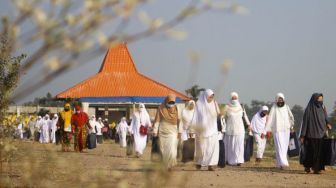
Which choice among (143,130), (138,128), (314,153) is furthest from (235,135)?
(138,128)

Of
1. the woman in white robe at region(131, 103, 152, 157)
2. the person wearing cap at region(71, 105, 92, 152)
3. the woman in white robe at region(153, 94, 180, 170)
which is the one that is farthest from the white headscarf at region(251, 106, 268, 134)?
the woman in white robe at region(153, 94, 180, 170)

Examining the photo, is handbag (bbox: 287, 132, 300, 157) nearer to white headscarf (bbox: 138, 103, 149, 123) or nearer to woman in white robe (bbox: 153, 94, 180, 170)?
woman in white robe (bbox: 153, 94, 180, 170)

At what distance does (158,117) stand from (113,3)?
34.2 feet

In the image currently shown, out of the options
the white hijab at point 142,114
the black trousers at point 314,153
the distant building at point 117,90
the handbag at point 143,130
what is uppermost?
the distant building at point 117,90

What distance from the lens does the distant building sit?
4703 cm

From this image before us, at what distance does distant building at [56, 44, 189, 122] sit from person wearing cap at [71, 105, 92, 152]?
69.3ft

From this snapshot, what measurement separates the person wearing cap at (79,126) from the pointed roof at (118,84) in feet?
76.5

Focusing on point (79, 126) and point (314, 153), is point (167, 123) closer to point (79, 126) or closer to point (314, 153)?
point (314, 153)

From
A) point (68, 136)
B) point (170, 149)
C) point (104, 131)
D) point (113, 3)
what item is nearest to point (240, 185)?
point (170, 149)

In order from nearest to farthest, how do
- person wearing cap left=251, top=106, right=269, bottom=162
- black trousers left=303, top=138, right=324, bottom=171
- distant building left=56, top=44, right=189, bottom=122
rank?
black trousers left=303, top=138, right=324, bottom=171 < person wearing cap left=251, top=106, right=269, bottom=162 < distant building left=56, top=44, right=189, bottom=122

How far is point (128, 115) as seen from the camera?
48469 mm

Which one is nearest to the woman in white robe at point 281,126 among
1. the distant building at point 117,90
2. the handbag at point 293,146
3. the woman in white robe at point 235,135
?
the handbag at point 293,146

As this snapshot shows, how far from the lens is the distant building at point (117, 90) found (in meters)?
47.0

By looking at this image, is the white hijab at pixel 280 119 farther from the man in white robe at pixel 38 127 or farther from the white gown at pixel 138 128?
the man in white robe at pixel 38 127
